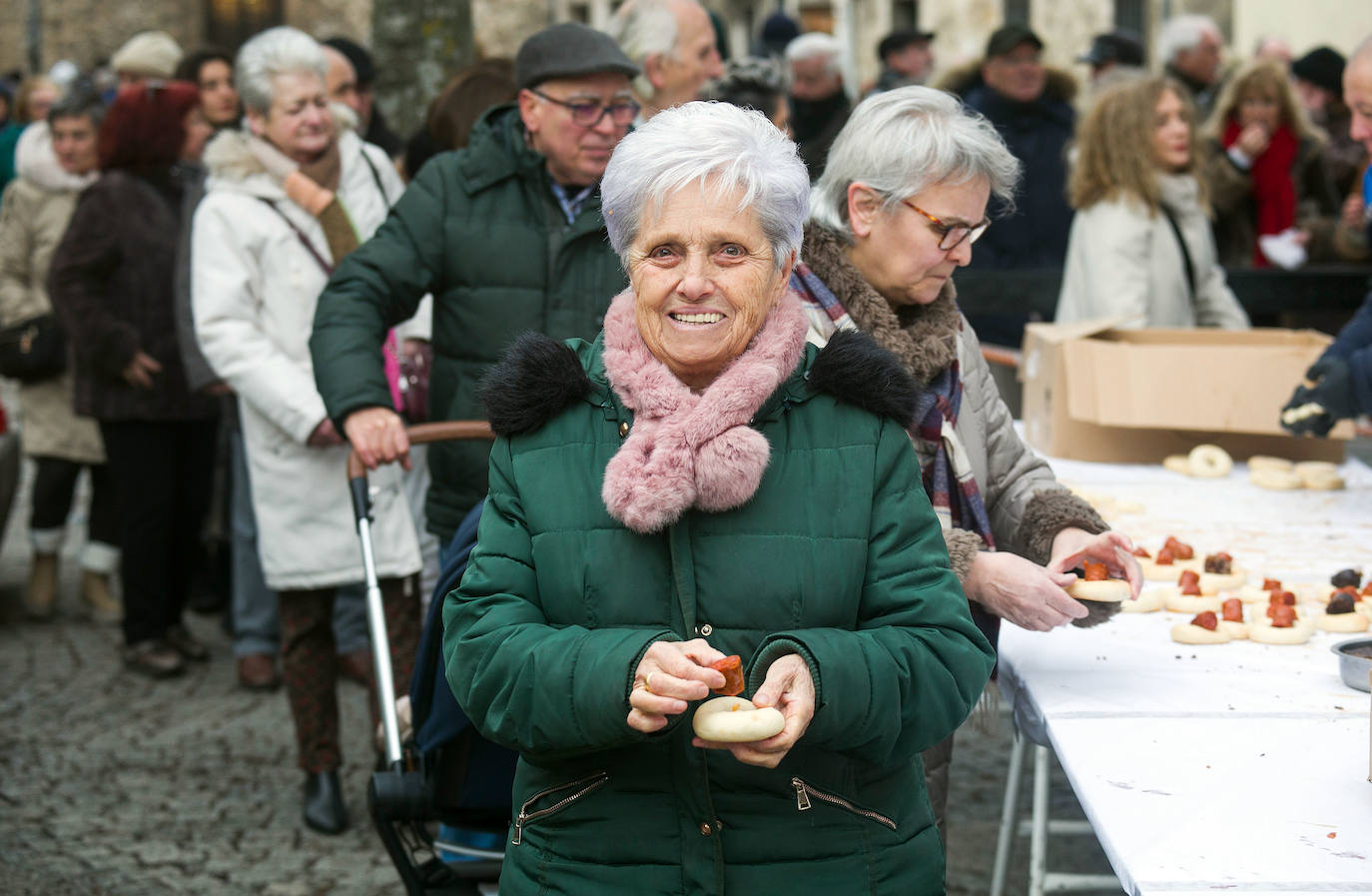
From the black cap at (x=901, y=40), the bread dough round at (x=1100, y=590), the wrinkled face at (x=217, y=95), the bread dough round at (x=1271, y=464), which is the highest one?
the black cap at (x=901, y=40)

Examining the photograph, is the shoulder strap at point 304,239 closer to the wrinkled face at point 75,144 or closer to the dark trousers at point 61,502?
the wrinkled face at point 75,144

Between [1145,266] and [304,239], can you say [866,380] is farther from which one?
[1145,266]

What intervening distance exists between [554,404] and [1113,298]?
364cm

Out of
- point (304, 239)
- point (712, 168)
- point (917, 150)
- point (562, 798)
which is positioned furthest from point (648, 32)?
point (562, 798)

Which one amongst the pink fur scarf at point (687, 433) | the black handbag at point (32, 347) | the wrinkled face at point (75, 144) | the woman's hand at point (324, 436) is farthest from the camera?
the wrinkled face at point (75, 144)

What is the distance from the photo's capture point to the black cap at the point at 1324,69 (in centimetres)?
962

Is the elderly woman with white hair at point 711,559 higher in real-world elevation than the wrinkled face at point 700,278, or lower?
lower

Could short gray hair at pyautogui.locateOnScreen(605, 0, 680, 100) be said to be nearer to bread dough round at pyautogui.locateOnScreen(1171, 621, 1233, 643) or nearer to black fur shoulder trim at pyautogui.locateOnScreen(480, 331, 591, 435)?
bread dough round at pyautogui.locateOnScreen(1171, 621, 1233, 643)

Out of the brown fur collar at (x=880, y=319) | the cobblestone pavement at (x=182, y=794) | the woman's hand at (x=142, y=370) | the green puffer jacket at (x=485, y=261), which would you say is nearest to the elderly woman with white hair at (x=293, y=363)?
the cobblestone pavement at (x=182, y=794)

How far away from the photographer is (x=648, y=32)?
547 cm

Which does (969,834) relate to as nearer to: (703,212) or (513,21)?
(703,212)

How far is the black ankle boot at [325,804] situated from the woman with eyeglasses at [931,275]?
2.29 m

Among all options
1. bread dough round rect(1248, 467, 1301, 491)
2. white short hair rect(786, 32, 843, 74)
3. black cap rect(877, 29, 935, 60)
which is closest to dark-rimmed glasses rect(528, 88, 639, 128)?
bread dough round rect(1248, 467, 1301, 491)

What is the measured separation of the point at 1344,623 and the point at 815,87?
619cm
